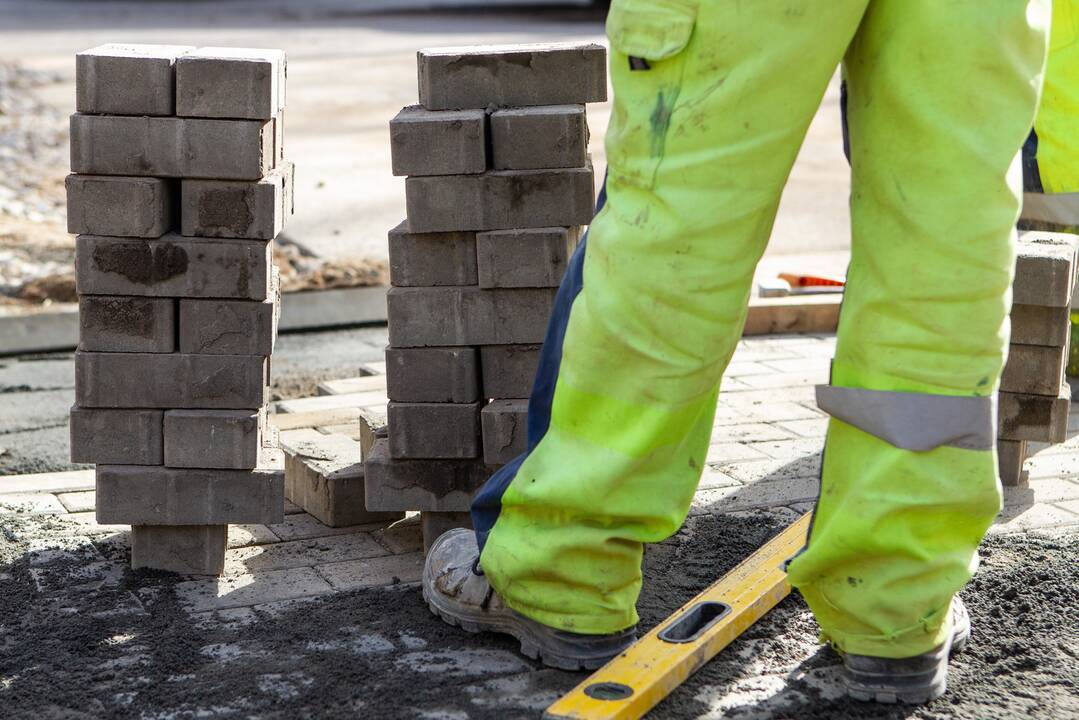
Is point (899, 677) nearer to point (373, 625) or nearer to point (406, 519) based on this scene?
point (373, 625)

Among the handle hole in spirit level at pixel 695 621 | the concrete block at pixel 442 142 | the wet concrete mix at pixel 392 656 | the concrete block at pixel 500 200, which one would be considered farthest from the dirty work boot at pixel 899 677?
the concrete block at pixel 442 142

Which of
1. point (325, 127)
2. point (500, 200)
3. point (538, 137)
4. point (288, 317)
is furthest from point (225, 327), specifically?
point (325, 127)

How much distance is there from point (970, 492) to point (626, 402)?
0.66m

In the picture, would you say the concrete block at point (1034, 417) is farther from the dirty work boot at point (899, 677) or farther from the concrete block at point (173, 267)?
the concrete block at point (173, 267)

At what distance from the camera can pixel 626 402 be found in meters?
2.76

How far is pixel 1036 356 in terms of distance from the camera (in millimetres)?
4242


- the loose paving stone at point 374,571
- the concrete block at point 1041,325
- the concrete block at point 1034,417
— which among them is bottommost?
the loose paving stone at point 374,571

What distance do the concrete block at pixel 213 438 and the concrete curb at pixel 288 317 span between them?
290cm

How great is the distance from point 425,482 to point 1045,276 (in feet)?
6.15

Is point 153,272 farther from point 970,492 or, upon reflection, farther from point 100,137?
point 970,492

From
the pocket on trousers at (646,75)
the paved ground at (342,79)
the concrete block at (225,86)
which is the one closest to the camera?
the pocket on trousers at (646,75)

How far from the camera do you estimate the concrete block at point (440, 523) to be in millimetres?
3748

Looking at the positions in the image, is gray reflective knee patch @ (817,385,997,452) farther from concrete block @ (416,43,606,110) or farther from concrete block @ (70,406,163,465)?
concrete block @ (70,406,163,465)

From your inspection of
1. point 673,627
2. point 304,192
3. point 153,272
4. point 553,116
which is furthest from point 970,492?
point 304,192
